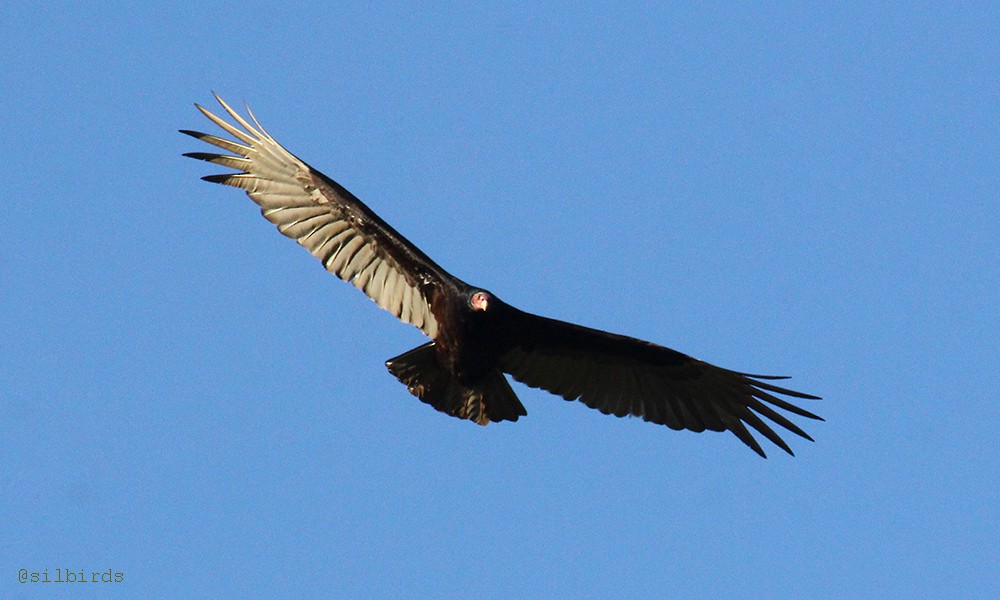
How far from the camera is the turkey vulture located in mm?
6941

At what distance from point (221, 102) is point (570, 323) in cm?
286

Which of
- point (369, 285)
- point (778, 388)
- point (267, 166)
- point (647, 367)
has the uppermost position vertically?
point (267, 166)

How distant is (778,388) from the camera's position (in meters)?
7.00

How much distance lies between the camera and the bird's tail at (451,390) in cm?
701

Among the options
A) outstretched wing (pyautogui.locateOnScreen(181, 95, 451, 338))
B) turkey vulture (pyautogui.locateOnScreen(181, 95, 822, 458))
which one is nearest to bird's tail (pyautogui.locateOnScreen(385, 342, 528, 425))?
turkey vulture (pyautogui.locateOnScreen(181, 95, 822, 458))

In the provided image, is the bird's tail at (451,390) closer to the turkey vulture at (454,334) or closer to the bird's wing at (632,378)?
the turkey vulture at (454,334)

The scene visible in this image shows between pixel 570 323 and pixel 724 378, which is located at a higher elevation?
pixel 570 323

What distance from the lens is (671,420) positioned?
7.39 metres

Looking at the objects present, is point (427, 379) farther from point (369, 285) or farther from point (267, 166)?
point (267, 166)

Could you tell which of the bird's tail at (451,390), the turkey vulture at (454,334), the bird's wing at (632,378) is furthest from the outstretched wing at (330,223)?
the bird's wing at (632,378)

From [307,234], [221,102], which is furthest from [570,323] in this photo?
[221,102]

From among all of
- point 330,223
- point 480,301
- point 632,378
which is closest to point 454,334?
point 480,301

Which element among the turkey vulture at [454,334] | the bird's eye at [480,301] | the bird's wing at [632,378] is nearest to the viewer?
the bird's eye at [480,301]

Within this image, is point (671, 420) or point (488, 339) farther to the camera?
point (671, 420)
